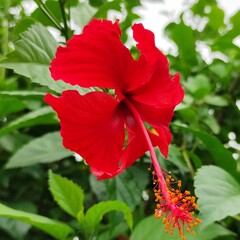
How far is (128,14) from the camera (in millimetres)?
1273

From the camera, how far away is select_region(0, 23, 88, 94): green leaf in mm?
762

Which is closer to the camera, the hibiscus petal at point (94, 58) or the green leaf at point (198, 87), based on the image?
the hibiscus petal at point (94, 58)

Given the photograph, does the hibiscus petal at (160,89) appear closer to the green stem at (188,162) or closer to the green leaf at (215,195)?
the green leaf at (215,195)

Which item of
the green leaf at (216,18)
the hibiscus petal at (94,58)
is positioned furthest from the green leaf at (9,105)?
the green leaf at (216,18)

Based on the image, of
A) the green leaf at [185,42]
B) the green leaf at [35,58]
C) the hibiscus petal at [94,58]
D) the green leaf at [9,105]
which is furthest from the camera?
the green leaf at [185,42]

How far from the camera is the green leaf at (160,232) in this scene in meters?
0.92

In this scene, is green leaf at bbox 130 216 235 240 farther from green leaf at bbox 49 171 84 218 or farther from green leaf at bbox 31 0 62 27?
green leaf at bbox 31 0 62 27

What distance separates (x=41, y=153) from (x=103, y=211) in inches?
13.5

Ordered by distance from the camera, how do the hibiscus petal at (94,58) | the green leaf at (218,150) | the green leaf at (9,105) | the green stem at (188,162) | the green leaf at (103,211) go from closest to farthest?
the hibiscus petal at (94,58) < the green leaf at (103,211) < the green leaf at (218,150) < the green stem at (188,162) < the green leaf at (9,105)

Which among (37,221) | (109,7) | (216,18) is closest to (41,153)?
(37,221)

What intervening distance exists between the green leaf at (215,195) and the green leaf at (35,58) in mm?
295

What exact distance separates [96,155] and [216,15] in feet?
3.93

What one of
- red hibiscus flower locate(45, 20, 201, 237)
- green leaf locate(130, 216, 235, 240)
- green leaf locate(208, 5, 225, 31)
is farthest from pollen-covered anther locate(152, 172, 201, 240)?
green leaf locate(208, 5, 225, 31)

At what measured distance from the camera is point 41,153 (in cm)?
119
